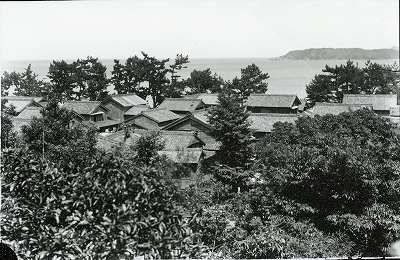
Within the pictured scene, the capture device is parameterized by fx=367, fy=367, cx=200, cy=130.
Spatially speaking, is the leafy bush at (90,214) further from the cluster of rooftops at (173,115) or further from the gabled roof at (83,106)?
the gabled roof at (83,106)

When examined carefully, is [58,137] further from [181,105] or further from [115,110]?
[181,105]

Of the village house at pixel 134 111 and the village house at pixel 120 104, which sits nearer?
the village house at pixel 120 104

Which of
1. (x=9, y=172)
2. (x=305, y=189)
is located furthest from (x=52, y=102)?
(x=305, y=189)

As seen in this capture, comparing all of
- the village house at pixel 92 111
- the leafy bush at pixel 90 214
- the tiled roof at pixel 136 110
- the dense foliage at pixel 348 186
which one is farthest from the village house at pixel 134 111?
the leafy bush at pixel 90 214

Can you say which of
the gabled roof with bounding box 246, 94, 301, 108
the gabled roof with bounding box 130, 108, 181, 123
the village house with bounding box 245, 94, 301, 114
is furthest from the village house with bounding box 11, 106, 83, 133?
the gabled roof with bounding box 246, 94, 301, 108

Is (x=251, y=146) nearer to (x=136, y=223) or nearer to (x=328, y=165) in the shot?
(x=328, y=165)

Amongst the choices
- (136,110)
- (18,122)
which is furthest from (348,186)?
(136,110)
